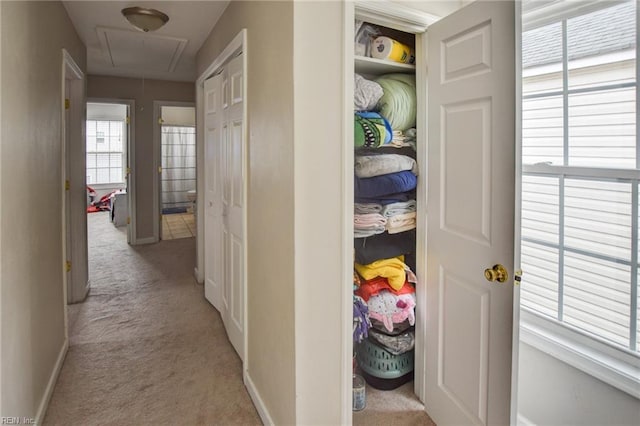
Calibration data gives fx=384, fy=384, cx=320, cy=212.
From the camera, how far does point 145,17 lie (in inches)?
107

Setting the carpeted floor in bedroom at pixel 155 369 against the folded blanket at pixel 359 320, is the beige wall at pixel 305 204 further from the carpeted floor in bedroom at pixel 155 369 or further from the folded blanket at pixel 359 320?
the carpeted floor in bedroom at pixel 155 369

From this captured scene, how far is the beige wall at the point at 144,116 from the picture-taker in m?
5.18

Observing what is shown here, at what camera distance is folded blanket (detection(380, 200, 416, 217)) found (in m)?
2.04

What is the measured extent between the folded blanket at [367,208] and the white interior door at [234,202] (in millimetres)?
629

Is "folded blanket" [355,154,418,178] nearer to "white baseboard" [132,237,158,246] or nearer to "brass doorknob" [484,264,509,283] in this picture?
"brass doorknob" [484,264,509,283]

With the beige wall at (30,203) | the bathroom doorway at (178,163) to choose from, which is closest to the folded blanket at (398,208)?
the beige wall at (30,203)

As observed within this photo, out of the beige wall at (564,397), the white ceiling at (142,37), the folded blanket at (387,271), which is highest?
the white ceiling at (142,37)

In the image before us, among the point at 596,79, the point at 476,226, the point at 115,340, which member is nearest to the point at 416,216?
the point at 476,226

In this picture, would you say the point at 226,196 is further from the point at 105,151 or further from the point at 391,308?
the point at 105,151

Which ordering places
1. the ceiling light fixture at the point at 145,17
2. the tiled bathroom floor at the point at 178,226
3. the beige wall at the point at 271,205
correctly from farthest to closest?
the tiled bathroom floor at the point at 178,226 → the ceiling light fixture at the point at 145,17 → the beige wall at the point at 271,205

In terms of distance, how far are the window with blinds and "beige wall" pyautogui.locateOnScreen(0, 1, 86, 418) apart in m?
2.23

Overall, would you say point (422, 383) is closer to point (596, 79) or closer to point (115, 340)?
point (596, 79)

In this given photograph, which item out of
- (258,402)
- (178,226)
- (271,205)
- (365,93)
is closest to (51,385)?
(258,402)

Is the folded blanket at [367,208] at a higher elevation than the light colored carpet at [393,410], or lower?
higher
